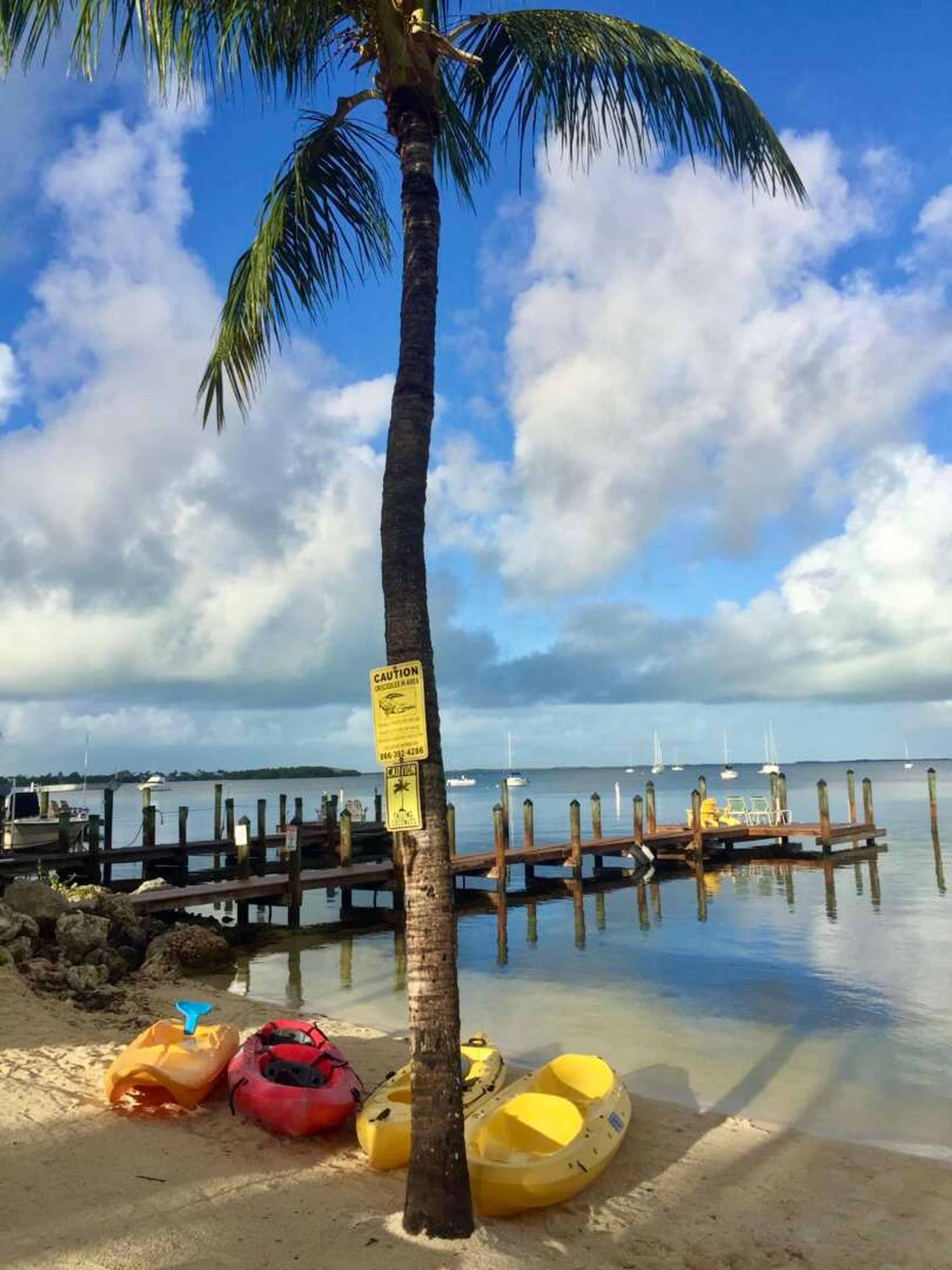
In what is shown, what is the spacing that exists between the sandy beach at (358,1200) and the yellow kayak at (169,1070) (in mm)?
144

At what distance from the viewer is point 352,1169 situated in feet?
20.5

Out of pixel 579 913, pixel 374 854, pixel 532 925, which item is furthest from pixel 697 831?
pixel 374 854

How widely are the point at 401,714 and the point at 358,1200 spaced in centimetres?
322

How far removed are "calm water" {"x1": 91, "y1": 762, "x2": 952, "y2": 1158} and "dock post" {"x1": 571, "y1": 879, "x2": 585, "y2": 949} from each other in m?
0.14

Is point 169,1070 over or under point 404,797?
under

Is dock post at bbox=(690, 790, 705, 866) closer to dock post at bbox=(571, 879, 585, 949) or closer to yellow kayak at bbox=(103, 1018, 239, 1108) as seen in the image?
dock post at bbox=(571, 879, 585, 949)

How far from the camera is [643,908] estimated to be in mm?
24297

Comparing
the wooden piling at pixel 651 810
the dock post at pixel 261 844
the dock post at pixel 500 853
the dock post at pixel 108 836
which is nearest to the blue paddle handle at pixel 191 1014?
the dock post at pixel 108 836

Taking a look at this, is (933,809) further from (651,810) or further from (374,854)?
(374,854)

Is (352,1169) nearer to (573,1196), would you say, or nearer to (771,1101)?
(573,1196)

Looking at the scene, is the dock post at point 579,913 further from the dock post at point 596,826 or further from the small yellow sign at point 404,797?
the small yellow sign at point 404,797

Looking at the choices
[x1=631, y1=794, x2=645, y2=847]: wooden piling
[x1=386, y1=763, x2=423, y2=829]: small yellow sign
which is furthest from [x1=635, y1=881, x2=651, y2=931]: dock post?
[x1=386, y1=763, x2=423, y2=829]: small yellow sign

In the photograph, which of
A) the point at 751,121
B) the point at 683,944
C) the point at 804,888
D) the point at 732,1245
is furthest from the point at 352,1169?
the point at 804,888

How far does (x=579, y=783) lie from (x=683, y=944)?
552 feet
